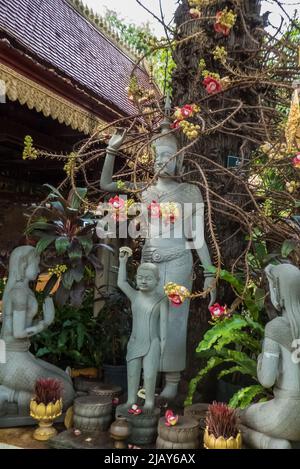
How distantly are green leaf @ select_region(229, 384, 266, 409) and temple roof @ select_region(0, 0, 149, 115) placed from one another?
2570 millimetres

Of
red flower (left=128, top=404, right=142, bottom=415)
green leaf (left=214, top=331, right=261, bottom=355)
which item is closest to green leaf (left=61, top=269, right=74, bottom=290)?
red flower (left=128, top=404, right=142, bottom=415)

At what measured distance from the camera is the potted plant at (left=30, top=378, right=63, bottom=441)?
2322 mm

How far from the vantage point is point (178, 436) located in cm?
210

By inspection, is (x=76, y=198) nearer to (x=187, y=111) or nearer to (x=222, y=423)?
(x=187, y=111)

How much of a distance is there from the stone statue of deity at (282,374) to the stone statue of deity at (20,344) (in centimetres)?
121

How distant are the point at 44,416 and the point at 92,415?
260mm

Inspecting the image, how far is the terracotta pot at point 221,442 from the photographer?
1990 mm

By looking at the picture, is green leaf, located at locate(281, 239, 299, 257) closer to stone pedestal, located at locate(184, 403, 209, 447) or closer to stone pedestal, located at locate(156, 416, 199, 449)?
stone pedestal, located at locate(184, 403, 209, 447)

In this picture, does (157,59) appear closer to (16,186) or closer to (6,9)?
(6,9)

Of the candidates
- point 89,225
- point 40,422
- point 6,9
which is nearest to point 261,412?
point 40,422

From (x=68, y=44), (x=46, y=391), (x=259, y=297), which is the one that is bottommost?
(x=46, y=391)

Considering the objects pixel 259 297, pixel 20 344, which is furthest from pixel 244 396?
pixel 20 344

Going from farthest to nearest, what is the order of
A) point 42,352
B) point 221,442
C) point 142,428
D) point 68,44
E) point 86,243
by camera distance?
point 68,44 < point 42,352 < point 86,243 < point 142,428 < point 221,442

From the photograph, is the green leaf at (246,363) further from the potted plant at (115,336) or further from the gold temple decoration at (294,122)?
the gold temple decoration at (294,122)
